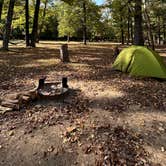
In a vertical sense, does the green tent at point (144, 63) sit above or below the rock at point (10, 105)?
above

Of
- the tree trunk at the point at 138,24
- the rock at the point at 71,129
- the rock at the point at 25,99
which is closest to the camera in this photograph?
the rock at the point at 71,129

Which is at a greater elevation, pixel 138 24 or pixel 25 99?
pixel 138 24

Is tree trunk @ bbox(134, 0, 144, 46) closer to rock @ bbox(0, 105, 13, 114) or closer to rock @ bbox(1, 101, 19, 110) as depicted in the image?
rock @ bbox(1, 101, 19, 110)

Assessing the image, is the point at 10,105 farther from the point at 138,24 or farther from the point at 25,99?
the point at 138,24

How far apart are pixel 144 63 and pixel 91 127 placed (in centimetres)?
458

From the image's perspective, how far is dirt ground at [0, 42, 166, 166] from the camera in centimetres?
482

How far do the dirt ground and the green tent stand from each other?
52cm

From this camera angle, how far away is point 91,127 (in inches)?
229

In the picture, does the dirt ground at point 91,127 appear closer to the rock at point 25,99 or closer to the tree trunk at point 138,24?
the rock at point 25,99

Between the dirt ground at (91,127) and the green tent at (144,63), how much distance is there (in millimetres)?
518

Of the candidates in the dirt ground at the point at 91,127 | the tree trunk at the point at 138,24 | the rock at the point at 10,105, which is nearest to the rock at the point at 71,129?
the dirt ground at the point at 91,127

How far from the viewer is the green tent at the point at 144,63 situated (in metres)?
9.50

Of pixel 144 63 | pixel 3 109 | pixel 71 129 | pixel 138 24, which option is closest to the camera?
pixel 71 129

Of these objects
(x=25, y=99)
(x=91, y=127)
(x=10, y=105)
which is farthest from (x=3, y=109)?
(x=91, y=127)
